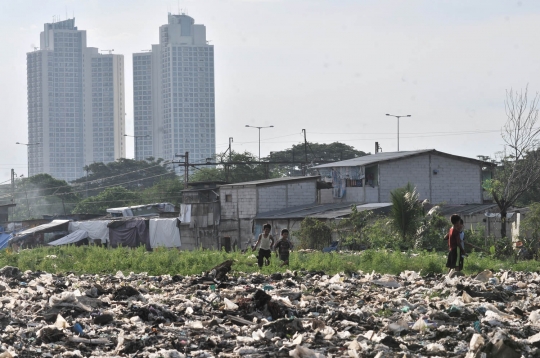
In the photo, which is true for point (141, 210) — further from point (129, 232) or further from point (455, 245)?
point (455, 245)

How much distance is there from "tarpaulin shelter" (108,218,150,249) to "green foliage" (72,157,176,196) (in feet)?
144

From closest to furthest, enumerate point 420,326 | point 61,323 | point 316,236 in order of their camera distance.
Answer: point 420,326, point 61,323, point 316,236

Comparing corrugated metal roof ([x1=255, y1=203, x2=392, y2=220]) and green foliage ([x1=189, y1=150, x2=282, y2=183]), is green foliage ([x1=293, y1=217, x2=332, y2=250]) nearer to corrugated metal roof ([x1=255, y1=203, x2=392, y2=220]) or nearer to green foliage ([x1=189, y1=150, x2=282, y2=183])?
corrugated metal roof ([x1=255, y1=203, x2=392, y2=220])

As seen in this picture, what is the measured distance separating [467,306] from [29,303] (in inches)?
214

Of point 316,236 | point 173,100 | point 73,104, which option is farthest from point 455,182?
point 73,104

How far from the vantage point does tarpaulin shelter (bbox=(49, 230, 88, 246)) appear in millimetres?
34812

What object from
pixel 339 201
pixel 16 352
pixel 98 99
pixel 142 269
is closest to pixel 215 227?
pixel 339 201

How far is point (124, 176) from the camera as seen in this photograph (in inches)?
3187

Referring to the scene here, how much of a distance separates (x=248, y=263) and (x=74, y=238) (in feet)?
65.0

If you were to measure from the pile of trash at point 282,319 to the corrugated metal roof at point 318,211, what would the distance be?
16.0 meters

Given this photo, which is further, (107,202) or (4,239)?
(107,202)

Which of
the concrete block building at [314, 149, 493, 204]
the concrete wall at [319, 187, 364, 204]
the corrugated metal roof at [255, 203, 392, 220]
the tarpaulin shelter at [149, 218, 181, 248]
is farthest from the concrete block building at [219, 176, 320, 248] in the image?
the tarpaulin shelter at [149, 218, 181, 248]

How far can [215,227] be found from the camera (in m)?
34.5

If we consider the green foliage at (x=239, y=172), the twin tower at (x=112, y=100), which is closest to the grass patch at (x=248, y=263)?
the green foliage at (x=239, y=172)
